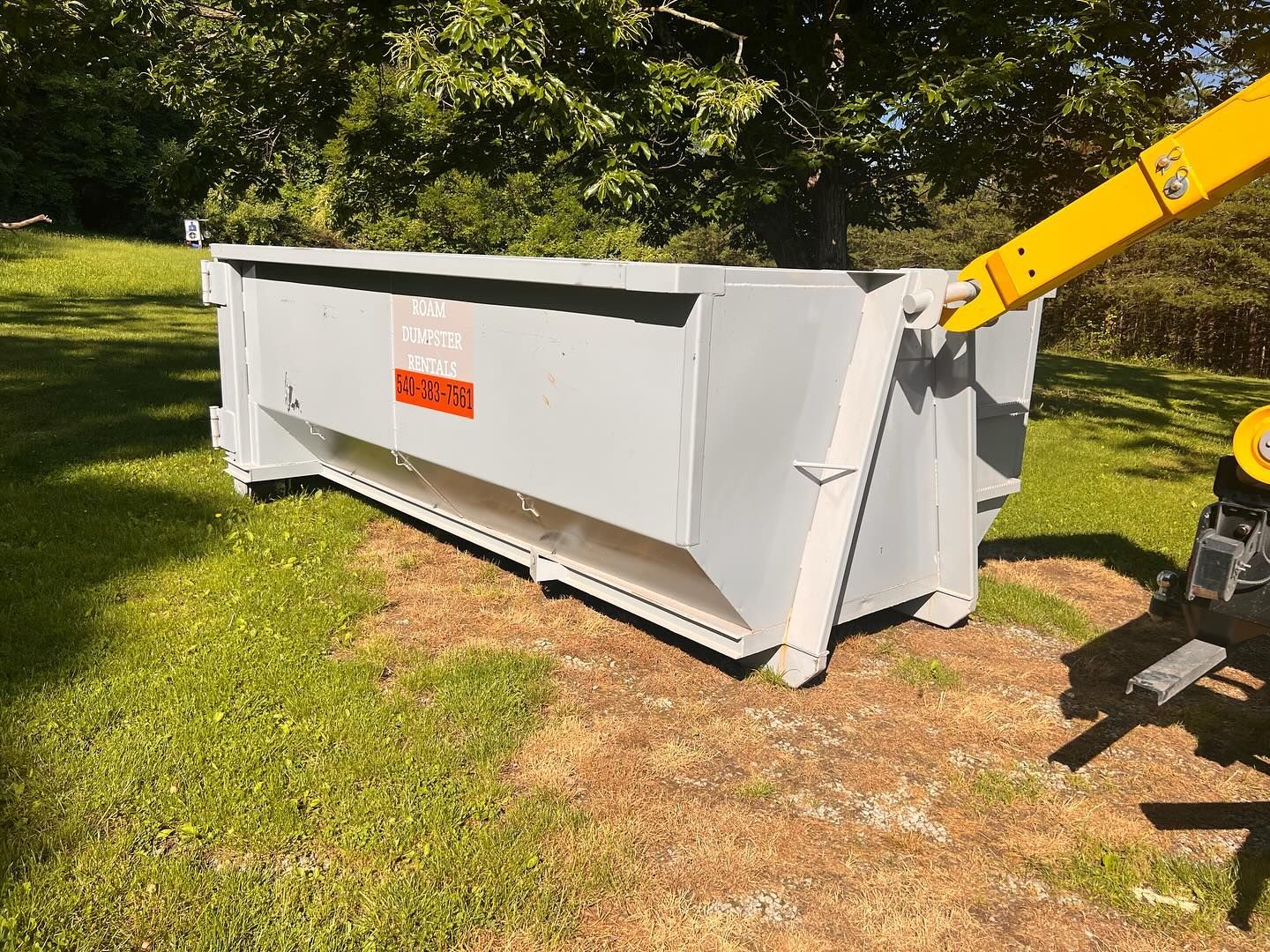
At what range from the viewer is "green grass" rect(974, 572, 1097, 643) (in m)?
4.80

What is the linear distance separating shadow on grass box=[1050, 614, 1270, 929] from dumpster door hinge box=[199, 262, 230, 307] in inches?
210

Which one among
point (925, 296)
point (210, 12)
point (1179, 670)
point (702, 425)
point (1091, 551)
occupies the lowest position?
point (1091, 551)

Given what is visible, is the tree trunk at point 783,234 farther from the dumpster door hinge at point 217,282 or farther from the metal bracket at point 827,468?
the metal bracket at point 827,468

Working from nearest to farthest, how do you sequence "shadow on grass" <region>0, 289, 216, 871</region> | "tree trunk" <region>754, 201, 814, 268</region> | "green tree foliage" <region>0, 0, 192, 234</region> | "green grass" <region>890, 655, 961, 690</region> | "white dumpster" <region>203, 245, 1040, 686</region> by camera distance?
"white dumpster" <region>203, 245, 1040, 686</region> → "shadow on grass" <region>0, 289, 216, 871</region> → "green grass" <region>890, 655, 961, 690</region> → "tree trunk" <region>754, 201, 814, 268</region> → "green tree foliage" <region>0, 0, 192, 234</region>

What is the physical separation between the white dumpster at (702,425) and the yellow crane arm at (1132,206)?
8.0 inches

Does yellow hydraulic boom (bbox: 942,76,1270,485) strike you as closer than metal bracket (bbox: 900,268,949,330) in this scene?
Yes

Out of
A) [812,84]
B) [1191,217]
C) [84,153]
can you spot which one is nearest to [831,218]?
[812,84]

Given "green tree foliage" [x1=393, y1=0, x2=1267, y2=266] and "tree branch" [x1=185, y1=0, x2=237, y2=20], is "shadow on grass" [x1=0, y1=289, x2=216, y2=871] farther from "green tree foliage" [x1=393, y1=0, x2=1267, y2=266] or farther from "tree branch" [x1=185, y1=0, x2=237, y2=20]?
"tree branch" [x1=185, y1=0, x2=237, y2=20]

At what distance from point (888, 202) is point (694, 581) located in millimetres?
11570

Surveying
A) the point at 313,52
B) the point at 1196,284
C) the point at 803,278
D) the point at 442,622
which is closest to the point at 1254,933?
the point at 803,278

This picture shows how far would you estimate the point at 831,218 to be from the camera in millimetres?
10531

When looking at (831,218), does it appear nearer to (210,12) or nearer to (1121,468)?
(1121,468)

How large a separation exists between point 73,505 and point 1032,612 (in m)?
5.71

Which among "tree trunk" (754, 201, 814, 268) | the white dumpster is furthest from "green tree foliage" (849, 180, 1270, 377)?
the white dumpster
